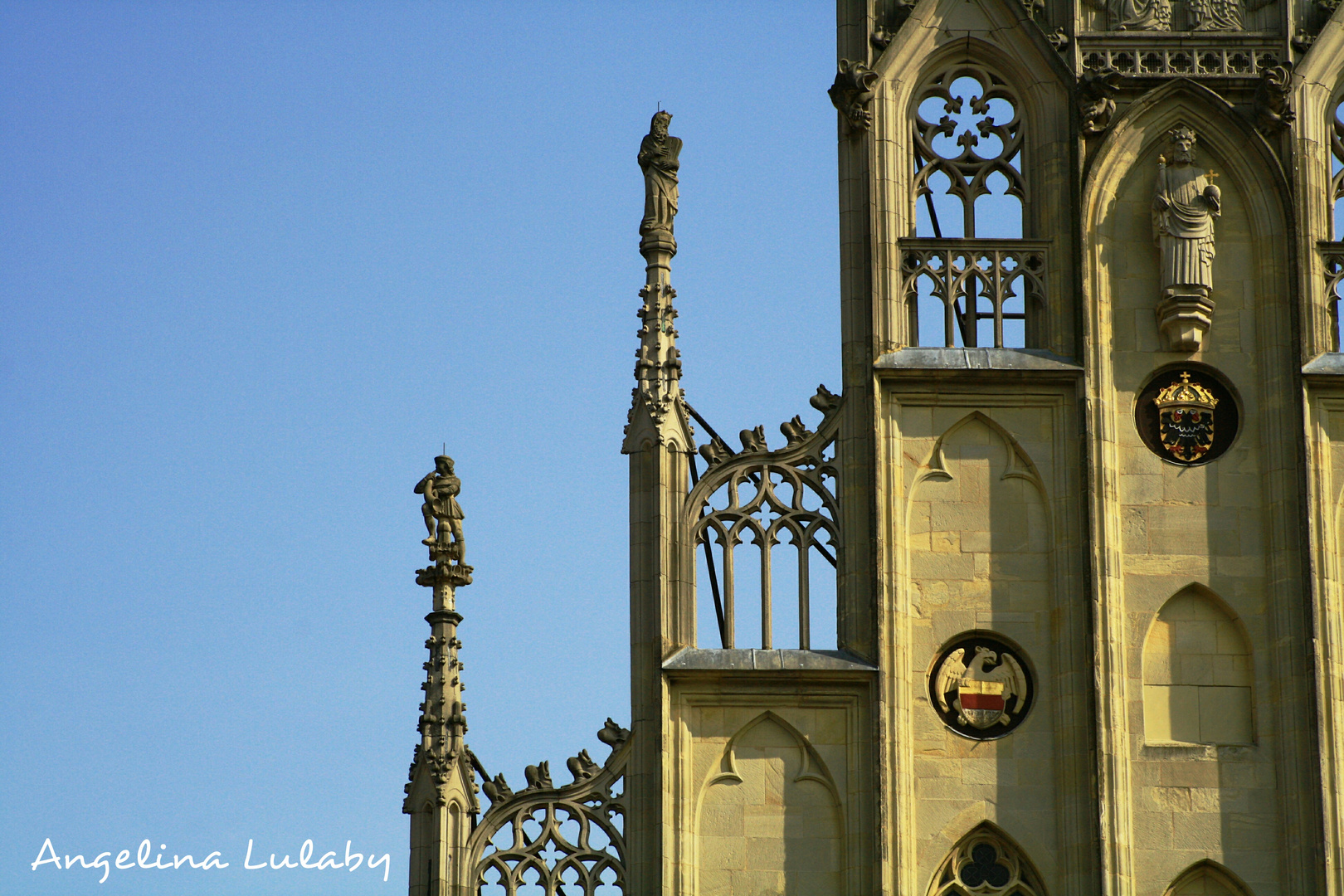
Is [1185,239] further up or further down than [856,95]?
further down

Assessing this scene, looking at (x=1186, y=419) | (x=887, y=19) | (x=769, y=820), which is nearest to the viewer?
(x=769, y=820)

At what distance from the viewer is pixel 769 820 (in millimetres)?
23734

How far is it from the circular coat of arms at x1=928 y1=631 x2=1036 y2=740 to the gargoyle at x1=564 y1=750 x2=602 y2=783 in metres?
2.58

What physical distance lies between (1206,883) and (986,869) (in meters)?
1.62

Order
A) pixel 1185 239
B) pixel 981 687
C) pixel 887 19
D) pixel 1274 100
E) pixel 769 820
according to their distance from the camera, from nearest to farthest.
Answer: pixel 769 820 → pixel 981 687 → pixel 1185 239 → pixel 1274 100 → pixel 887 19

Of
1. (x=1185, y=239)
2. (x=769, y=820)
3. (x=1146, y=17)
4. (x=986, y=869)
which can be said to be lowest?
(x=986, y=869)

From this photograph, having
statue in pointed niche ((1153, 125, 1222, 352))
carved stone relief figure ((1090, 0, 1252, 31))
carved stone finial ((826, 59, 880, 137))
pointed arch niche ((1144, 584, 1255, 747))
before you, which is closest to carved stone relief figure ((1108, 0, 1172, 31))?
carved stone relief figure ((1090, 0, 1252, 31))

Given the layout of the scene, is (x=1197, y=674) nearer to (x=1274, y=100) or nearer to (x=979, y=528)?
(x=979, y=528)

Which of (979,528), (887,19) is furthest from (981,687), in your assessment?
(887,19)

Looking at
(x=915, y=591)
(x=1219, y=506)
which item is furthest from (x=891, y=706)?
(x=1219, y=506)

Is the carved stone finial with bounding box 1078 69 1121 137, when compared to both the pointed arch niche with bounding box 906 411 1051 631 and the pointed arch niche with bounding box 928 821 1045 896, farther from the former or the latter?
the pointed arch niche with bounding box 928 821 1045 896

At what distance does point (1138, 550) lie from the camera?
956 inches

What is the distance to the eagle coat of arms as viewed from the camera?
78.6 ft

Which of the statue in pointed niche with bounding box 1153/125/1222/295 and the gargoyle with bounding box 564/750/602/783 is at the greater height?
the statue in pointed niche with bounding box 1153/125/1222/295
